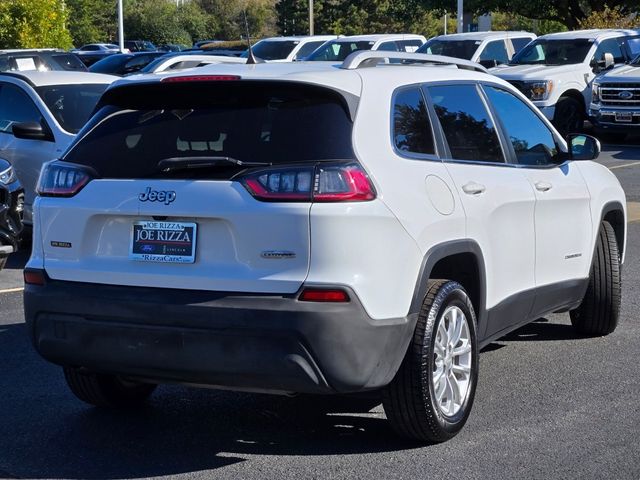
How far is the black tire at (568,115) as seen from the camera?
73.7 ft

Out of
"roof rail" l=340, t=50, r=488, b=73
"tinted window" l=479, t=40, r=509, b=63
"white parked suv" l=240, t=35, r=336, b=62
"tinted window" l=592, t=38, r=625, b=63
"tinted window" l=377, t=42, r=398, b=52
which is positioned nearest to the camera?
"roof rail" l=340, t=50, r=488, b=73

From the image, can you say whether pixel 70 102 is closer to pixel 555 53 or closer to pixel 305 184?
pixel 305 184

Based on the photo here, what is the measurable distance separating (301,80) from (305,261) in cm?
85

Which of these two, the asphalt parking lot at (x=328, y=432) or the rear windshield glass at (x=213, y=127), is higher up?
the rear windshield glass at (x=213, y=127)

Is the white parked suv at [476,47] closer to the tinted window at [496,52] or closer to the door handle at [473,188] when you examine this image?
the tinted window at [496,52]

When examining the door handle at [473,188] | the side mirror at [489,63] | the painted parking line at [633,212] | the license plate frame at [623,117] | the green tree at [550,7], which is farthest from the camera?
the green tree at [550,7]

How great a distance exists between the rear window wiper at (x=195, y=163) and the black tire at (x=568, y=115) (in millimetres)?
17973

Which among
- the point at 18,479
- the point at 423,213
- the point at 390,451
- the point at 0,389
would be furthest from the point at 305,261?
the point at 0,389

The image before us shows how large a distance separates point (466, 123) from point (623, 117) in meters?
15.9

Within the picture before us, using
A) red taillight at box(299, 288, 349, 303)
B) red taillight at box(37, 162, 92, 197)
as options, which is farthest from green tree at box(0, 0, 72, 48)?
red taillight at box(299, 288, 349, 303)

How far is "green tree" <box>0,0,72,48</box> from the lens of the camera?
1204 inches

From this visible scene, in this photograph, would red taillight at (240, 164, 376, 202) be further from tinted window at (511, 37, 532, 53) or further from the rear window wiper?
tinted window at (511, 37, 532, 53)

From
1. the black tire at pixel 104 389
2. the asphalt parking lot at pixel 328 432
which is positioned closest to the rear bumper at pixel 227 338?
the asphalt parking lot at pixel 328 432

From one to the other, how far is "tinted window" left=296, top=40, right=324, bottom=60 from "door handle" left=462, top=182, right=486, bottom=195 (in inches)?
950
